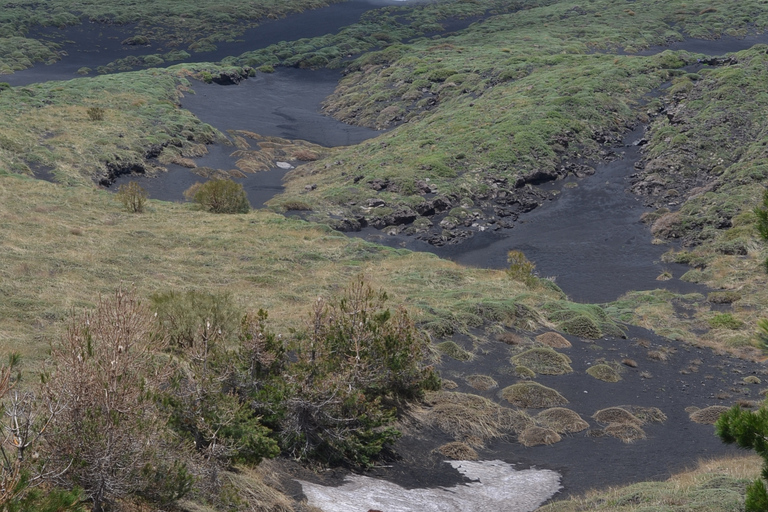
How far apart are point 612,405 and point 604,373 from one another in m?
2.59

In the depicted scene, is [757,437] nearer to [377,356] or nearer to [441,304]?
[377,356]

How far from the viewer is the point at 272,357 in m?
14.2

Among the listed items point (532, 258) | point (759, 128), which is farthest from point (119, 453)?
point (759, 128)

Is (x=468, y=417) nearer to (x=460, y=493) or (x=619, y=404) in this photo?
(x=460, y=493)

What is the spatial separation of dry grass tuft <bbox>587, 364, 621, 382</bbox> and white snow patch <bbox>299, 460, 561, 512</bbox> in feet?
27.2

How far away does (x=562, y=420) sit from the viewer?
1917 centimetres

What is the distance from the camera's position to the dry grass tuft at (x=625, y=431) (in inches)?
732

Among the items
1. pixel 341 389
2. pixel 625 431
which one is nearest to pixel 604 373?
pixel 625 431

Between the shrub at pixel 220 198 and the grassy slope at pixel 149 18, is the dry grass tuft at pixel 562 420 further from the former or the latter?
the grassy slope at pixel 149 18

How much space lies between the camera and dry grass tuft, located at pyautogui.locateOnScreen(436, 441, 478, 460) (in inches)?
632

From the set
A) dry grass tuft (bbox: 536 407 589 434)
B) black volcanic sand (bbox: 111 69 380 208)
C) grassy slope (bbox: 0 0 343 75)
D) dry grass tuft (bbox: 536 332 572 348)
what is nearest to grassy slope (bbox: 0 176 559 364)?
dry grass tuft (bbox: 536 332 572 348)

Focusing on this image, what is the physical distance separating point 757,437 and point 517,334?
18895mm

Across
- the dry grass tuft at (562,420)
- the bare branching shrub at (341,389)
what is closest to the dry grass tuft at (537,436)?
the dry grass tuft at (562,420)

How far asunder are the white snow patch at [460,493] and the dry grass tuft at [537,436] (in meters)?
1.80
